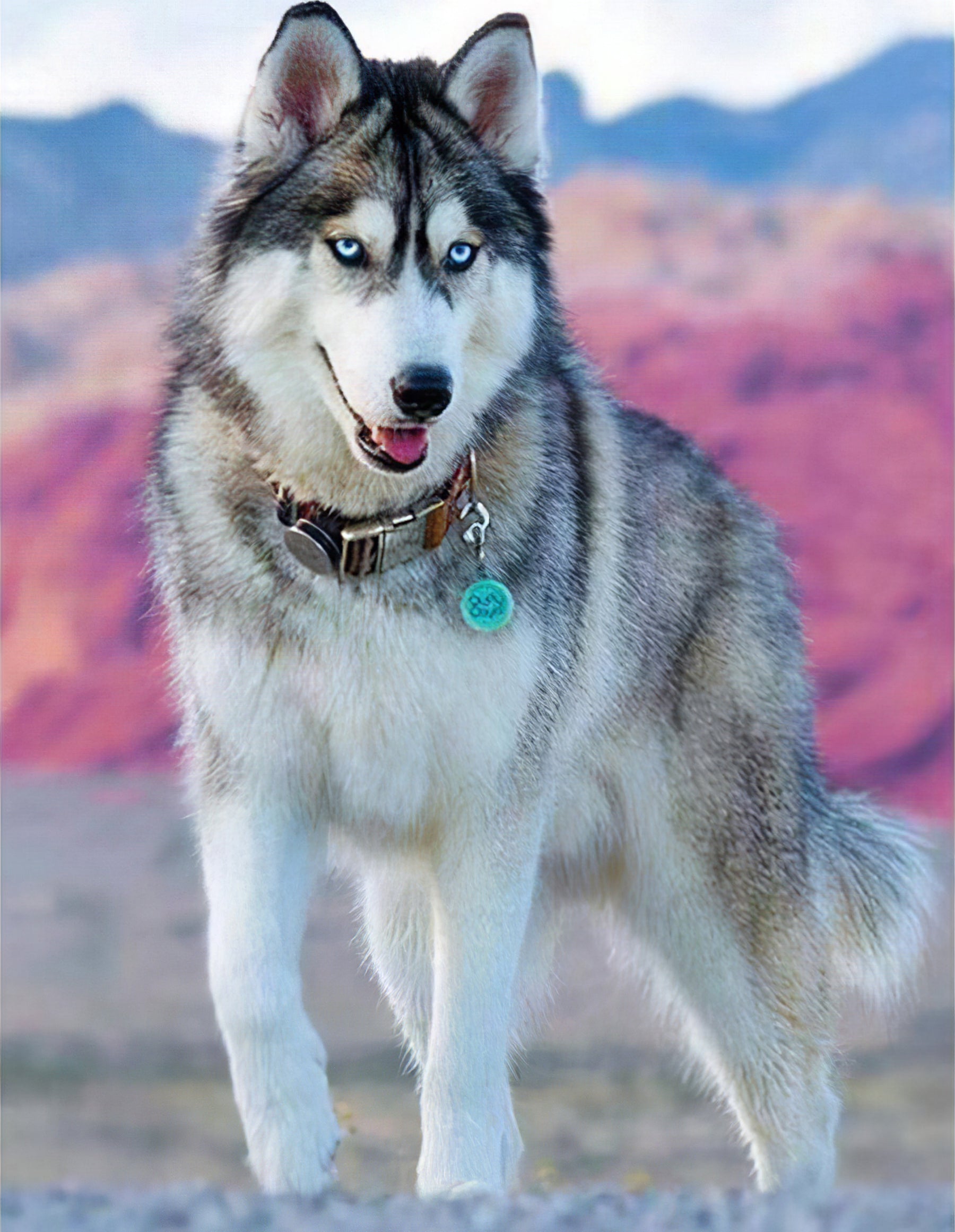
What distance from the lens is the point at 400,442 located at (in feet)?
9.36

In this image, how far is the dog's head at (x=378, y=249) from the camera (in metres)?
2.80

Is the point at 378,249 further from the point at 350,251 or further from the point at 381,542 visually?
the point at 381,542

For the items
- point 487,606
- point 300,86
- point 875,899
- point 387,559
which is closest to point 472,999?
point 487,606

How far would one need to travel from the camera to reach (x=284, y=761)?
3.02 m

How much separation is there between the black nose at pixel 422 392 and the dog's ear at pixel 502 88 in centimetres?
67

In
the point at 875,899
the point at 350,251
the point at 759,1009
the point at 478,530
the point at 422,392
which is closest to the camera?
the point at 422,392

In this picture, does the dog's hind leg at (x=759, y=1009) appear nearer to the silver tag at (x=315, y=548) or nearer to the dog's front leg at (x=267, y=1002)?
the dog's front leg at (x=267, y=1002)

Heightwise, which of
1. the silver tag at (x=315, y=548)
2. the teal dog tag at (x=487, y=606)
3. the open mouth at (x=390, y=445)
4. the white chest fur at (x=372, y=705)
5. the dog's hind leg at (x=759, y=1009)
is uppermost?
the open mouth at (x=390, y=445)

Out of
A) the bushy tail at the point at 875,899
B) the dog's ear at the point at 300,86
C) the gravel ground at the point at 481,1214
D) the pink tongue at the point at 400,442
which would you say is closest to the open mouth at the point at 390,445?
the pink tongue at the point at 400,442

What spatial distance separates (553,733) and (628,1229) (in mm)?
1035

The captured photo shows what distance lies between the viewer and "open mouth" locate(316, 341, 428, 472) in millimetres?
2846

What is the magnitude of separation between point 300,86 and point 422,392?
27.2 inches

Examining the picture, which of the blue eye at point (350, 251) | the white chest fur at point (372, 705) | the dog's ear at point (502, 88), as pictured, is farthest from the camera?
the dog's ear at point (502, 88)

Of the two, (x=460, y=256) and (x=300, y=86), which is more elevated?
(x=300, y=86)
